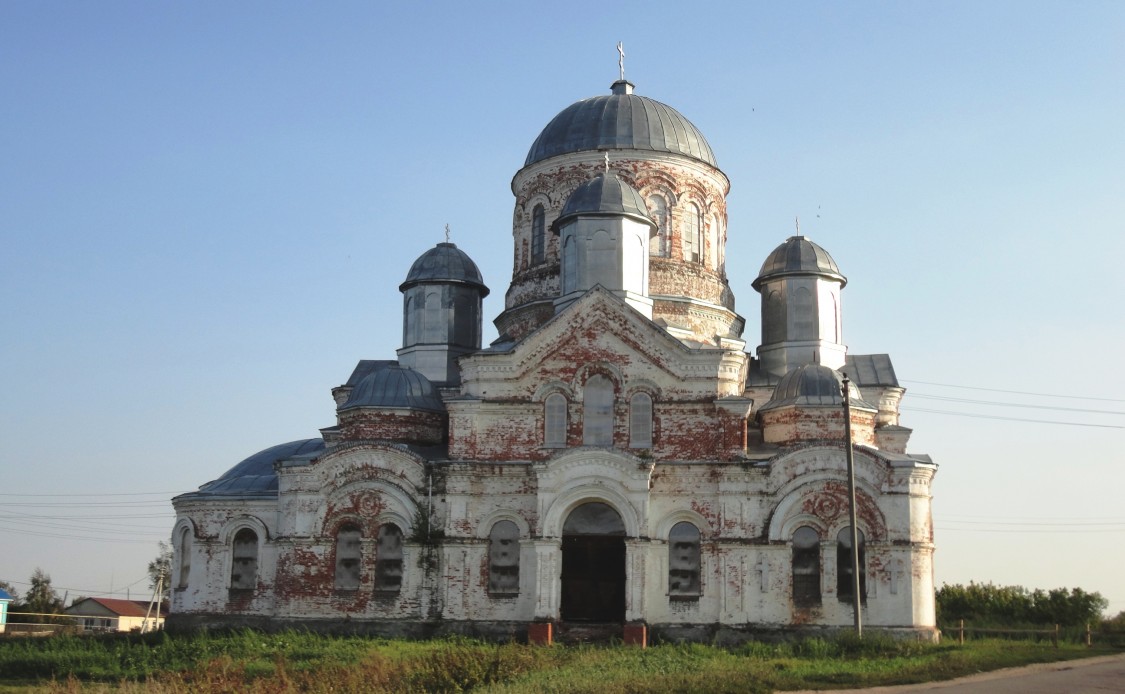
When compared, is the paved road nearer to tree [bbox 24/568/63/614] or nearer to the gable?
the gable

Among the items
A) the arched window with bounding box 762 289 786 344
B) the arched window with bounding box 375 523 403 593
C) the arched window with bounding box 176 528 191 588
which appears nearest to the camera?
the arched window with bounding box 375 523 403 593

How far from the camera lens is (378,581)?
2848 cm

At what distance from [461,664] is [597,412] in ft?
33.0

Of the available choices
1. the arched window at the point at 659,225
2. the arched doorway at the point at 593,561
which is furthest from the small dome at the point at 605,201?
the arched doorway at the point at 593,561

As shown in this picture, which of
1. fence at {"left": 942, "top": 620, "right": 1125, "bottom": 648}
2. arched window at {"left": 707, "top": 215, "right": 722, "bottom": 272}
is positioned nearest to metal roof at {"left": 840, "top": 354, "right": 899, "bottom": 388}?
arched window at {"left": 707, "top": 215, "right": 722, "bottom": 272}

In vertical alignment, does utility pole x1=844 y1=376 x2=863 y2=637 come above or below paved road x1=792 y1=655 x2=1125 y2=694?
above

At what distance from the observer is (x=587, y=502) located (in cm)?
2778

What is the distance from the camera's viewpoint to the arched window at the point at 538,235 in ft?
112

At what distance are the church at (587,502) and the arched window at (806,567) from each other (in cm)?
4

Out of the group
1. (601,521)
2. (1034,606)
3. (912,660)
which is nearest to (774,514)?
(601,521)

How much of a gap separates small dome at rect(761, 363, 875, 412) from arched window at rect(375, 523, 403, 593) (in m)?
8.88

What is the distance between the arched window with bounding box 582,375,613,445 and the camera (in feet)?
92.9

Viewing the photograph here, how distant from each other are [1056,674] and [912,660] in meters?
2.37

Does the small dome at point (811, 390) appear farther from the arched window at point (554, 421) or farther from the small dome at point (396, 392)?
the small dome at point (396, 392)
